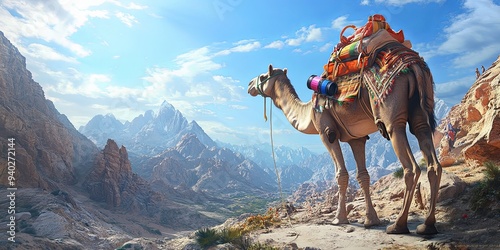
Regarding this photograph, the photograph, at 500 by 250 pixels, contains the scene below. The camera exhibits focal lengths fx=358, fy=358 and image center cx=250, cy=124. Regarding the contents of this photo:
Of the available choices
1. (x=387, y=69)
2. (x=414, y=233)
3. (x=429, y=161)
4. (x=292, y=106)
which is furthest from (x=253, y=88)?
(x=414, y=233)

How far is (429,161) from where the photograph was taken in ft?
24.0

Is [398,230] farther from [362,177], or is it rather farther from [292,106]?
[292,106]

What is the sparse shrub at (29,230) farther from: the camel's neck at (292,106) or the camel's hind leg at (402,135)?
the camel's hind leg at (402,135)

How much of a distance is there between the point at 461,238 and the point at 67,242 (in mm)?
28743

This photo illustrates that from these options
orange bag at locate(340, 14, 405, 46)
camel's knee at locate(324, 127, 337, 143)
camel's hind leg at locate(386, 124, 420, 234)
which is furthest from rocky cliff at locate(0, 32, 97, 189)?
camel's hind leg at locate(386, 124, 420, 234)

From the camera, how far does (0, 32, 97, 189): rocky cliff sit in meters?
57.3

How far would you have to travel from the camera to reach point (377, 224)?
878 cm

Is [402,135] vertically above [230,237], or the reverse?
[402,135]

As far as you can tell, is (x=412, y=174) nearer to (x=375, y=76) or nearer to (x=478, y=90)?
(x=375, y=76)

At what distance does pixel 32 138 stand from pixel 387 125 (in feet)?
242

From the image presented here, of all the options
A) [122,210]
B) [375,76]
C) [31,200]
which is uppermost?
[375,76]

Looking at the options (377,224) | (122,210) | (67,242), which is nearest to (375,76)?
(377,224)

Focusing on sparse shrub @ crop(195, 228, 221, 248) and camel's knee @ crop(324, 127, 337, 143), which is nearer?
sparse shrub @ crop(195, 228, 221, 248)

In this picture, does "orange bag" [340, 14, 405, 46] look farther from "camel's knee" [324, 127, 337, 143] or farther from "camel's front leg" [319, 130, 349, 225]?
"camel's front leg" [319, 130, 349, 225]
